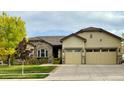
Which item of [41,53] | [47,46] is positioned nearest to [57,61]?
[41,53]

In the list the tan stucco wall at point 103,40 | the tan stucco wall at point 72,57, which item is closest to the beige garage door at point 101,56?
the tan stucco wall at point 103,40

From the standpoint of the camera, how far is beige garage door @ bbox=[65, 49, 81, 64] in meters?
40.7

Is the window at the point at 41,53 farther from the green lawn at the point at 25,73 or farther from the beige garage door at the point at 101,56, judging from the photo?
the green lawn at the point at 25,73

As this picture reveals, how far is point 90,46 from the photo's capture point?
136 feet

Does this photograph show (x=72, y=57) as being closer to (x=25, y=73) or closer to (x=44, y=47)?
(x=44, y=47)

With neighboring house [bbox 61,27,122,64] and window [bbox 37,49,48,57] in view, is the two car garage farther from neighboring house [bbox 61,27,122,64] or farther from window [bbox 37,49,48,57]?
window [bbox 37,49,48,57]

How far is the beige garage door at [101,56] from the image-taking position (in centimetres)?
3958

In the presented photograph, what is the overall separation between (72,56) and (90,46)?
2.31m
